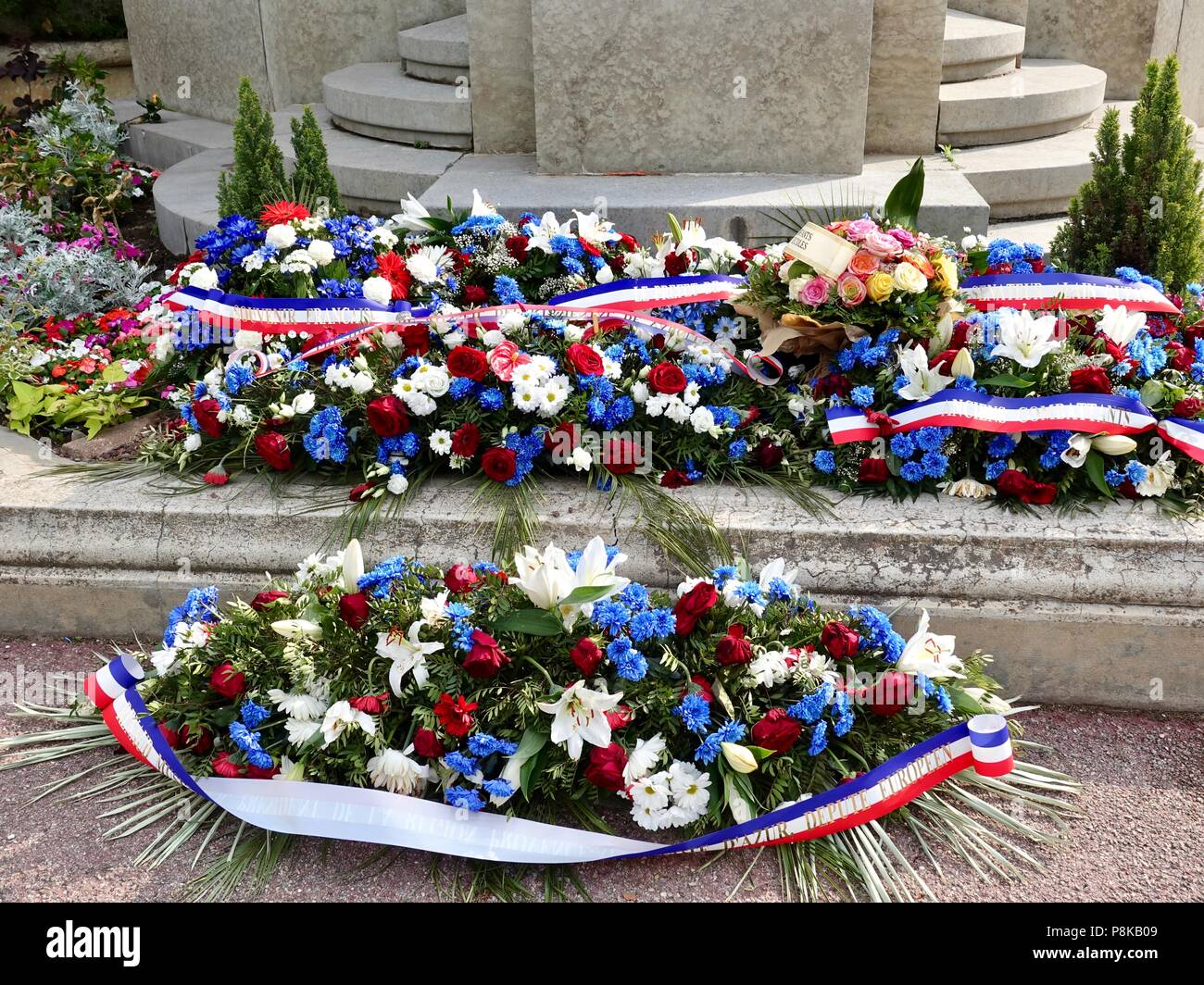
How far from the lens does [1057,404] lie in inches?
123

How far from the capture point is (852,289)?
3.27 metres

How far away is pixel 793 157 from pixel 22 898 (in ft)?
14.5

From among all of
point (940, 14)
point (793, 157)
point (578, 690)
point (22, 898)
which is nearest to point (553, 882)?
point (578, 690)

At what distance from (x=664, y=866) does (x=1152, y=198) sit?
299 cm

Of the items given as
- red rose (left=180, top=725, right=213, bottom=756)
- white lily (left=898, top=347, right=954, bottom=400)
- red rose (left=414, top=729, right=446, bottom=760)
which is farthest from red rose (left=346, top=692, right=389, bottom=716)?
white lily (left=898, top=347, right=954, bottom=400)

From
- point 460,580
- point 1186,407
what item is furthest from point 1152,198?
point 460,580

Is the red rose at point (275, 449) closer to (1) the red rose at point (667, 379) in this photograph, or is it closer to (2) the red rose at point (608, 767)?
(1) the red rose at point (667, 379)

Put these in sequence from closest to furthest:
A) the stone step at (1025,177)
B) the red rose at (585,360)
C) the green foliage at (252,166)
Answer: the red rose at (585,360) < the green foliage at (252,166) < the stone step at (1025,177)

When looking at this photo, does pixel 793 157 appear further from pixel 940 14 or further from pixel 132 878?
pixel 132 878

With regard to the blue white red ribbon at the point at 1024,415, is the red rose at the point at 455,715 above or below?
below

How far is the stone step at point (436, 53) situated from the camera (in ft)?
22.3

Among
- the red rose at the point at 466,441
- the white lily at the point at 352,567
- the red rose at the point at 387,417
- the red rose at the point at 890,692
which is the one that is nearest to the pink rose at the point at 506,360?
the red rose at the point at 466,441

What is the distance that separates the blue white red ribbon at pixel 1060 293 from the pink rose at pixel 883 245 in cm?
46

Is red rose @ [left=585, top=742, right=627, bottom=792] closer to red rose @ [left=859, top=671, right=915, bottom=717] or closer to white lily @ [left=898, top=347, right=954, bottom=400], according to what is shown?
red rose @ [left=859, top=671, right=915, bottom=717]
